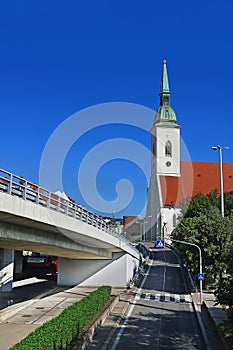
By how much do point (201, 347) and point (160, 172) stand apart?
77.1m

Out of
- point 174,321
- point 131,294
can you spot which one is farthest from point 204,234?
point 174,321

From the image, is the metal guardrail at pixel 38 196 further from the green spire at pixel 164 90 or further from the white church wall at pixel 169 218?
the green spire at pixel 164 90

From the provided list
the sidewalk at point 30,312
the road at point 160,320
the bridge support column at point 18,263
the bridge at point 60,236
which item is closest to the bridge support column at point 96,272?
the bridge at point 60,236

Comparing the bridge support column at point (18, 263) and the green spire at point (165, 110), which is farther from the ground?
the green spire at point (165, 110)

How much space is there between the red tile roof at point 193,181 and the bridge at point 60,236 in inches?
1976

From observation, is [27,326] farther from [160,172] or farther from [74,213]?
[160,172]

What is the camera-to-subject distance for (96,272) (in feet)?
125

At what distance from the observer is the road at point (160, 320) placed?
61.5 feet

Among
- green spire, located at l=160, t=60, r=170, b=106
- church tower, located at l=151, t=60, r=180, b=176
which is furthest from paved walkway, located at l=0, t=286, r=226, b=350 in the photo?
green spire, located at l=160, t=60, r=170, b=106

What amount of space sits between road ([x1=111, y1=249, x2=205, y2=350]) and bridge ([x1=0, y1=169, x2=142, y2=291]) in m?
3.87

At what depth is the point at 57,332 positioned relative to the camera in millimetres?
14531

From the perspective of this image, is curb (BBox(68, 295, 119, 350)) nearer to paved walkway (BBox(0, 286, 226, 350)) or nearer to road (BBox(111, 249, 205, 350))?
paved walkway (BBox(0, 286, 226, 350))

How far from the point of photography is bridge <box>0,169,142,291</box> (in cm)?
1591

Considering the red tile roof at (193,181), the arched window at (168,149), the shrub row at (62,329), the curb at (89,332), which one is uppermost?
the arched window at (168,149)
